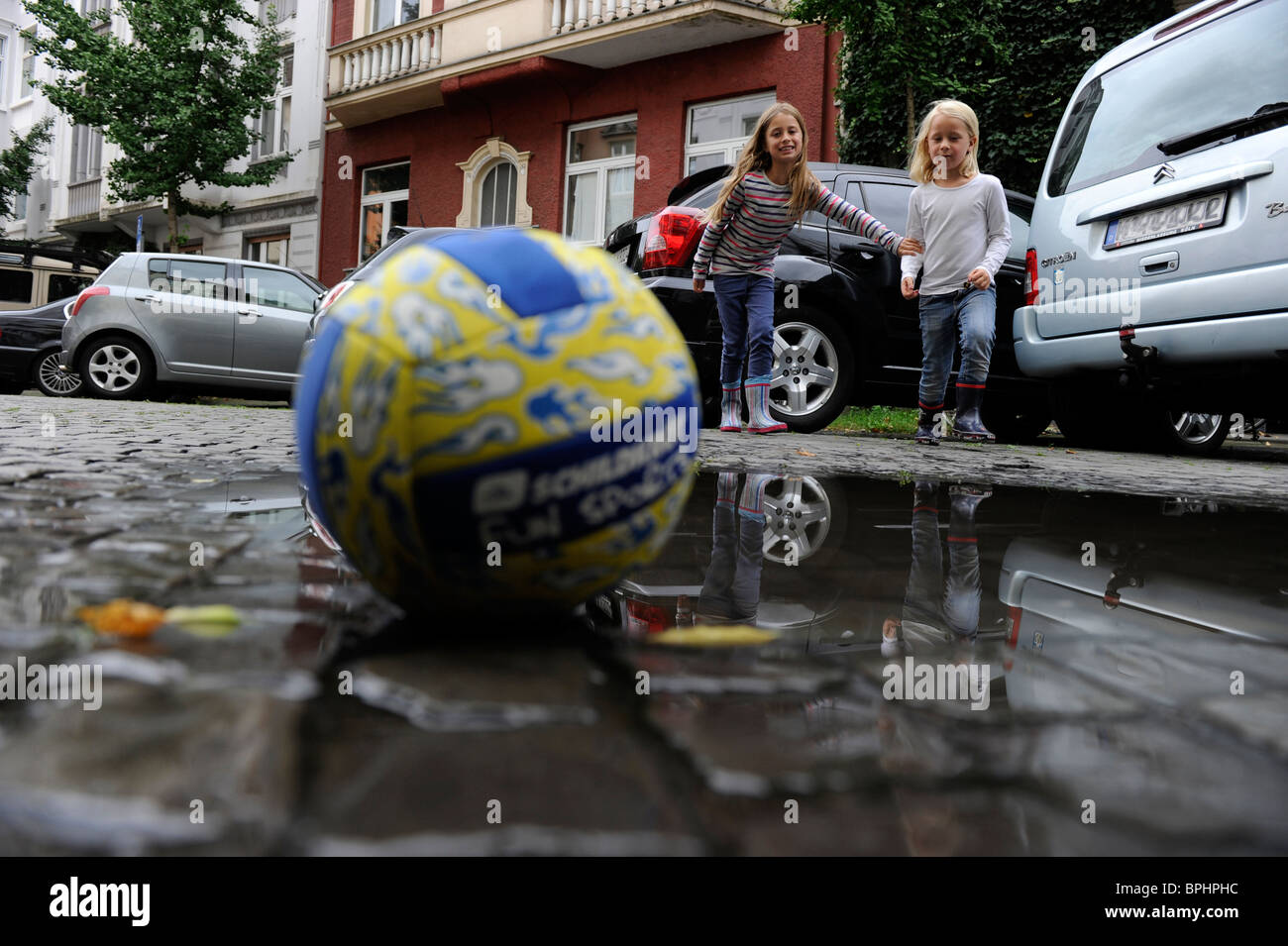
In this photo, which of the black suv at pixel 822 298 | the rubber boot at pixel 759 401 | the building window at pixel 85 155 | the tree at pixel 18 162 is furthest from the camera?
the building window at pixel 85 155

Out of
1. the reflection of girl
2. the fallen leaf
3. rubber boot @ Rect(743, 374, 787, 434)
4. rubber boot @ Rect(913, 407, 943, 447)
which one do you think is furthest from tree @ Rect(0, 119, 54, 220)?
the fallen leaf

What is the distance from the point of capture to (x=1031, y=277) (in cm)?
707

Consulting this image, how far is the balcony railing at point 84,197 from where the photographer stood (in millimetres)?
30669

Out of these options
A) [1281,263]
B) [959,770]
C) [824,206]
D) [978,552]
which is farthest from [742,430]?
[959,770]

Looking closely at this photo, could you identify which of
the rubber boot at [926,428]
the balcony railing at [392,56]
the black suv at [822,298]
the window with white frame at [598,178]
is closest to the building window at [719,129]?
the window with white frame at [598,178]

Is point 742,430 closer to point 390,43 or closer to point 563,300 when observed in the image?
point 563,300

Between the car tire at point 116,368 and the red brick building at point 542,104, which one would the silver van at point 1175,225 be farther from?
the car tire at point 116,368

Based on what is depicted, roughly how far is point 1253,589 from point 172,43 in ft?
75.9

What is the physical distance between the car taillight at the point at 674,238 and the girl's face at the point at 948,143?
1561mm

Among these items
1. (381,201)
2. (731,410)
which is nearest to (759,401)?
(731,410)

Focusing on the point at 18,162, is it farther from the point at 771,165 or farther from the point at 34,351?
the point at 771,165

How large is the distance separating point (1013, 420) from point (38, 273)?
613 inches

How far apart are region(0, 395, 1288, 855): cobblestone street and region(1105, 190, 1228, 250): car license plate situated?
13.9 feet

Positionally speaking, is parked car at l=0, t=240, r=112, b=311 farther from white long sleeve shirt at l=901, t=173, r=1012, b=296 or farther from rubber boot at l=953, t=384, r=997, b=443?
rubber boot at l=953, t=384, r=997, b=443
